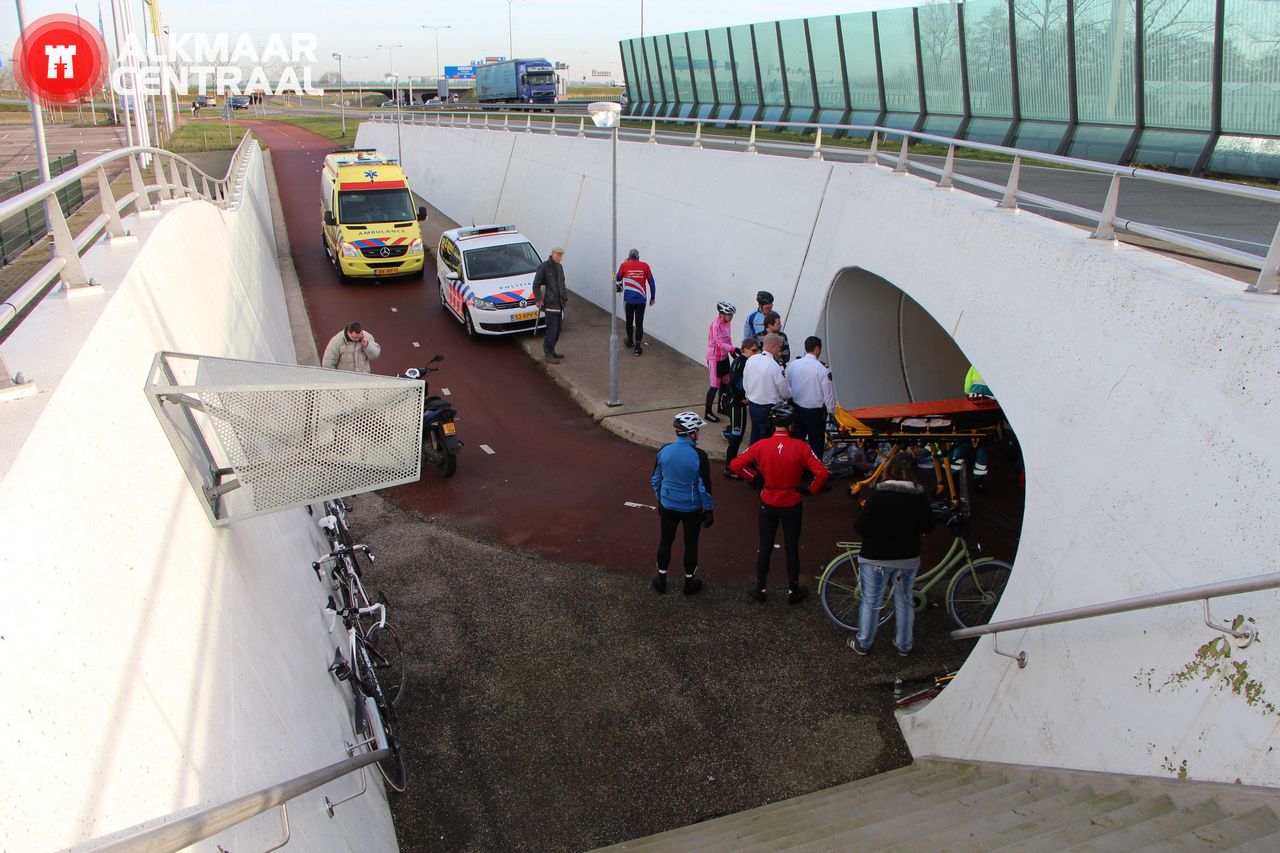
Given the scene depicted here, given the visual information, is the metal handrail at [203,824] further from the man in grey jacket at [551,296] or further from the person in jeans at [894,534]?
the man in grey jacket at [551,296]

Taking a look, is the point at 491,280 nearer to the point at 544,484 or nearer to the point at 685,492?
the point at 544,484

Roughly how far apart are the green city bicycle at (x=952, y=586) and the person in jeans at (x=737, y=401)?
304cm

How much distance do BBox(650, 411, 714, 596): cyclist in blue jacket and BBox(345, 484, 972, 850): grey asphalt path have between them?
0.34 m

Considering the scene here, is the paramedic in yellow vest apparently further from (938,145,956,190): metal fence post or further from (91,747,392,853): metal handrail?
(91,747,392,853): metal handrail

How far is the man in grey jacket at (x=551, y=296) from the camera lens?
1490 centimetres

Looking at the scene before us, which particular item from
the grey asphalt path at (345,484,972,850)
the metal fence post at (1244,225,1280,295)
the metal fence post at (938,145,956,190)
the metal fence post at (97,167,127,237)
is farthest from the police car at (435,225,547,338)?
the metal fence post at (1244,225,1280,295)

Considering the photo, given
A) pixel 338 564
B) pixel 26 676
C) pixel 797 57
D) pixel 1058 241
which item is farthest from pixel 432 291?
pixel 26 676

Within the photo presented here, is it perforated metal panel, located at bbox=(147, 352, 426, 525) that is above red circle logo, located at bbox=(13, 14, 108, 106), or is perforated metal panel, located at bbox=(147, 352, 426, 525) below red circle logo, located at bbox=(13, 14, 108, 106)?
below

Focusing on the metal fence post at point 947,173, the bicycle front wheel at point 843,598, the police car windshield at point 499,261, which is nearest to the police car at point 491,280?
the police car windshield at point 499,261

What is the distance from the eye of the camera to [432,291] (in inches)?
812

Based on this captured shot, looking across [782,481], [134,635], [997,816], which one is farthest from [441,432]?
[134,635]

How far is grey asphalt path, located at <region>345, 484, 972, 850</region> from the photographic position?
5.66 meters

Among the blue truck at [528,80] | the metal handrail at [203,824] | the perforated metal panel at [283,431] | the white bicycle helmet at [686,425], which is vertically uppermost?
the blue truck at [528,80]

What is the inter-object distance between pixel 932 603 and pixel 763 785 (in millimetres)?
2732
